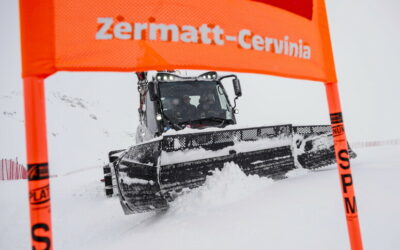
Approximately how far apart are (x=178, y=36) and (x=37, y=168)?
820mm

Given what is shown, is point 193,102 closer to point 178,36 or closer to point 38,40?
point 178,36

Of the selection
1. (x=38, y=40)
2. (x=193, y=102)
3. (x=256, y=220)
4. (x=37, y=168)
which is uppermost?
(x=193, y=102)

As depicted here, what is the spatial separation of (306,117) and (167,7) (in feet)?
99.8

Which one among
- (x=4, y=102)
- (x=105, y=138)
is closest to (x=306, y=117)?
(x=105, y=138)

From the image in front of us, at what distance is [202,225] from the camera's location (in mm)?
2768

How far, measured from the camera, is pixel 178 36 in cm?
123

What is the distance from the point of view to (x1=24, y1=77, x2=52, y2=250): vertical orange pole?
3.37ft

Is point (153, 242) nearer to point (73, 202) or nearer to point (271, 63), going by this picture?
point (271, 63)

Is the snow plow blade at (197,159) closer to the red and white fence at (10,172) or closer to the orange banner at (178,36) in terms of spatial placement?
the orange banner at (178,36)

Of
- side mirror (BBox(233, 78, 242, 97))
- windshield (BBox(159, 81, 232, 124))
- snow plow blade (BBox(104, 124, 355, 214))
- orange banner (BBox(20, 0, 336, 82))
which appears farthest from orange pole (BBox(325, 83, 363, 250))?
side mirror (BBox(233, 78, 242, 97))

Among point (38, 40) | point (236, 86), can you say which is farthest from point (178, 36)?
point (236, 86)

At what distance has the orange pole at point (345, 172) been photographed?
147 cm

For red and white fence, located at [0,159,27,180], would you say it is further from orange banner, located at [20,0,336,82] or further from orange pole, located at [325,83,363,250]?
orange pole, located at [325,83,363,250]

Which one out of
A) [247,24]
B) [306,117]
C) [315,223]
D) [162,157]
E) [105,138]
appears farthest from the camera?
[105,138]
